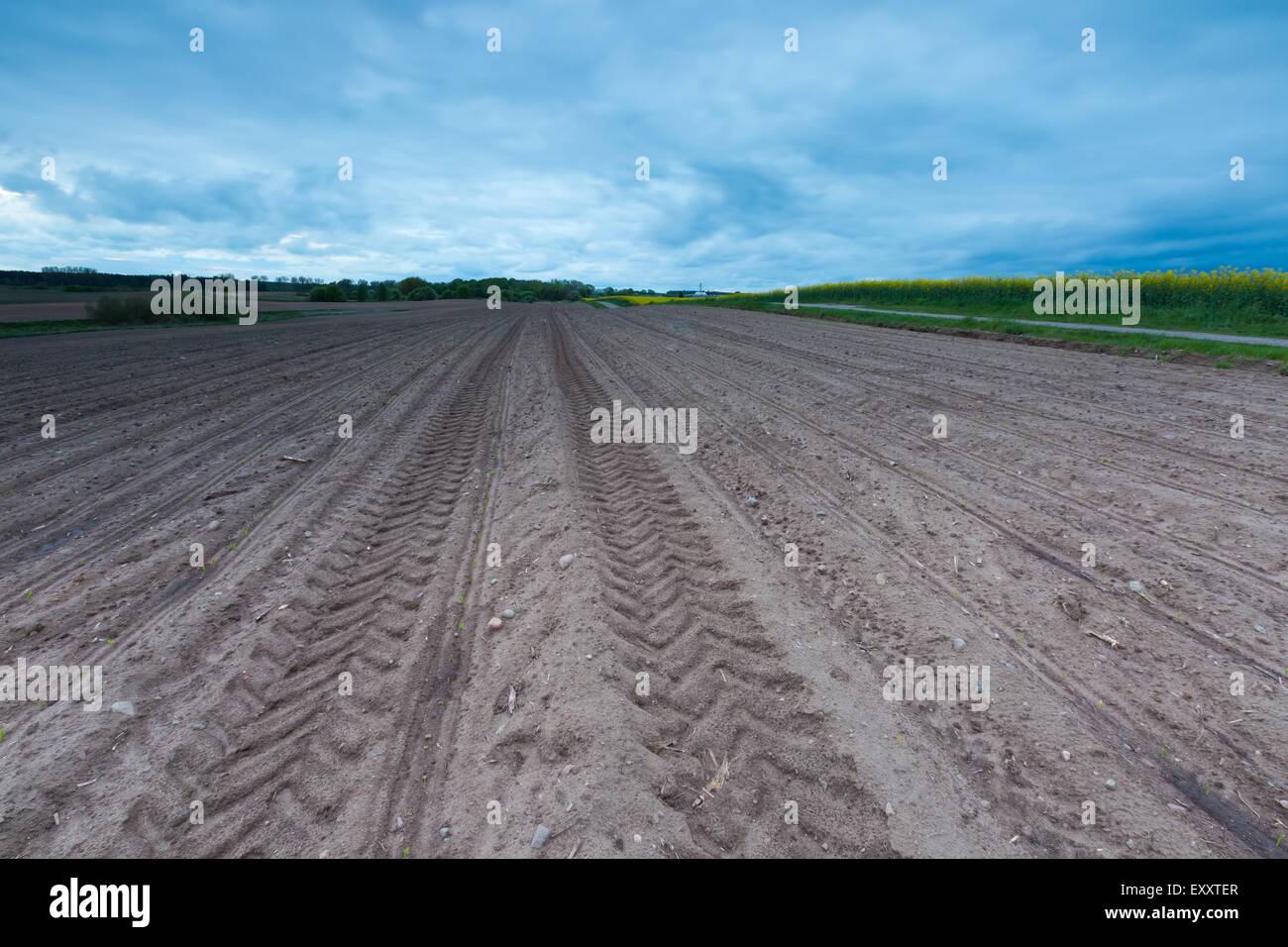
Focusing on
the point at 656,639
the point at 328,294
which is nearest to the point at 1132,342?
the point at 656,639

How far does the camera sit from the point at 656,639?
3.84 metres

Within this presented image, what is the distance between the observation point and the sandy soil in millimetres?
2598

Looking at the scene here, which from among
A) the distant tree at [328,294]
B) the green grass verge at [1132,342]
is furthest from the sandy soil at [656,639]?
the distant tree at [328,294]

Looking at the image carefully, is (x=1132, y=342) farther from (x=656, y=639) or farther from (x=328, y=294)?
(x=328, y=294)

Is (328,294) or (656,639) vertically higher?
(328,294)

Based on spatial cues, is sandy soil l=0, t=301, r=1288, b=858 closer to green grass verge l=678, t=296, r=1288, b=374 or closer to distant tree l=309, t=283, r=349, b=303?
green grass verge l=678, t=296, r=1288, b=374

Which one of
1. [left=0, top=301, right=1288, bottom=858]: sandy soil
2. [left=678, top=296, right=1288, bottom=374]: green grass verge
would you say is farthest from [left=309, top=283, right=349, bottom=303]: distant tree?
[left=0, top=301, right=1288, bottom=858]: sandy soil

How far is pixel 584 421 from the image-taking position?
391 inches

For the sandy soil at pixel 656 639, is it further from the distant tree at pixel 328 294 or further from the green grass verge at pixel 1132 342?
the distant tree at pixel 328 294

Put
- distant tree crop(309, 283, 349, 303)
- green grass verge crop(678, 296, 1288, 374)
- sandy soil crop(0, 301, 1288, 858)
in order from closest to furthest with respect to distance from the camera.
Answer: sandy soil crop(0, 301, 1288, 858) → green grass verge crop(678, 296, 1288, 374) → distant tree crop(309, 283, 349, 303)

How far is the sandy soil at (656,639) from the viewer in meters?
2.60

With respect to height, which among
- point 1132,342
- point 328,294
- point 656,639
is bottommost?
point 656,639

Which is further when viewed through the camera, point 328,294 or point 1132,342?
point 328,294
